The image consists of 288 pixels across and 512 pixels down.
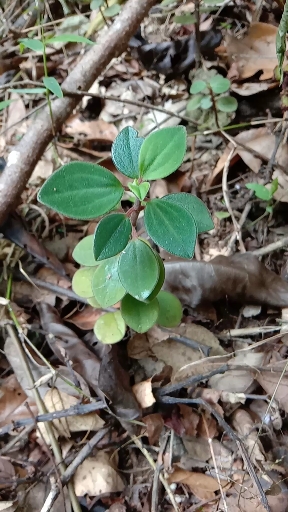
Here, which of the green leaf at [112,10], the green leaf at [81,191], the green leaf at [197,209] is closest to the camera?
the green leaf at [81,191]

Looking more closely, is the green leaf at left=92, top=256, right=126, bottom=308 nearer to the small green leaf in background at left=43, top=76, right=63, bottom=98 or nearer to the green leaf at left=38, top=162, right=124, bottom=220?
the green leaf at left=38, top=162, right=124, bottom=220

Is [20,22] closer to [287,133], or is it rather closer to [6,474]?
[287,133]

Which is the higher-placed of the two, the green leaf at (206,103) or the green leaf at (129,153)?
the green leaf at (129,153)

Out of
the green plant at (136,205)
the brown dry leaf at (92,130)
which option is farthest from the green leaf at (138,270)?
the brown dry leaf at (92,130)

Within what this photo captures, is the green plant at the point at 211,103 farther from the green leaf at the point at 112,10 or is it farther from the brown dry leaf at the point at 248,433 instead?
the brown dry leaf at the point at 248,433

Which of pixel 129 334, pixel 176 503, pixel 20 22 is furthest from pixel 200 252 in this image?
pixel 20 22

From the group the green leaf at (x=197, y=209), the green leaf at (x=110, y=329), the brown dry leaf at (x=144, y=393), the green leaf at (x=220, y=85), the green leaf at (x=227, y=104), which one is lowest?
the brown dry leaf at (x=144, y=393)

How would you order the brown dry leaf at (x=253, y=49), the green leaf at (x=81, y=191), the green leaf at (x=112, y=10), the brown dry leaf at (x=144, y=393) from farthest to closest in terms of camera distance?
the green leaf at (x=112, y=10) → the brown dry leaf at (x=253, y=49) → the brown dry leaf at (x=144, y=393) → the green leaf at (x=81, y=191)
